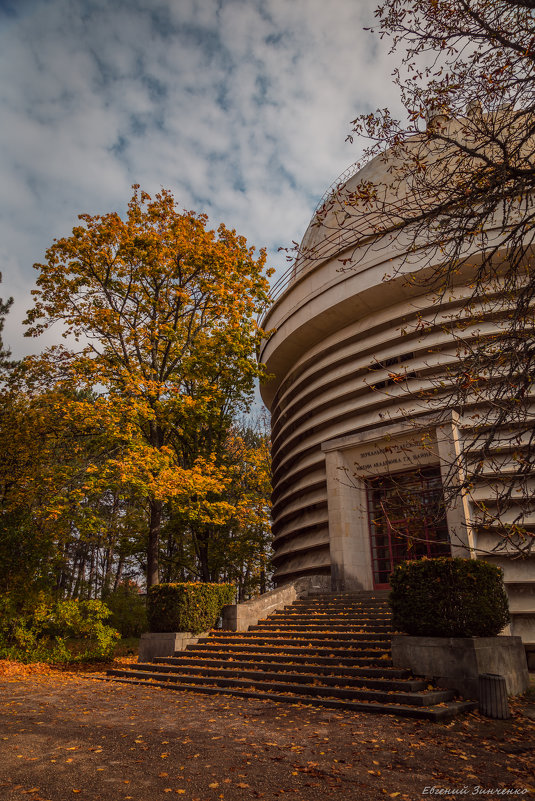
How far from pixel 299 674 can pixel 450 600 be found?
3464 millimetres

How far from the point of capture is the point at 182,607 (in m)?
14.2

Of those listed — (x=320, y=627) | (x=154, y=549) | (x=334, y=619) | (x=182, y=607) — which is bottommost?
(x=320, y=627)

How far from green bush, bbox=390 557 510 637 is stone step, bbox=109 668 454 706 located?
108cm

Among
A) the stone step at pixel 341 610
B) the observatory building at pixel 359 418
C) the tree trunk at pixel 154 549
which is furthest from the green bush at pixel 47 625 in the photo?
the observatory building at pixel 359 418

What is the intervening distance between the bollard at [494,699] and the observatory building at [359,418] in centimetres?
582

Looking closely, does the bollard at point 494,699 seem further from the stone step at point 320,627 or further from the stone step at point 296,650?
the stone step at point 320,627

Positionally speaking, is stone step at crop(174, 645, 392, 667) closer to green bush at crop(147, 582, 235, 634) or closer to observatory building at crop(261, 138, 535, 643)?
green bush at crop(147, 582, 235, 634)

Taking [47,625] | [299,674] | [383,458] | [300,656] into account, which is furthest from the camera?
[383,458]

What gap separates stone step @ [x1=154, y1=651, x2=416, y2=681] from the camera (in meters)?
9.41

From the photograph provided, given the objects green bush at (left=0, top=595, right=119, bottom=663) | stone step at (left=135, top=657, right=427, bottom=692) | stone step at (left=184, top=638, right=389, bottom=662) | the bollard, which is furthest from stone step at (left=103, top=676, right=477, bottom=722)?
green bush at (left=0, top=595, right=119, bottom=663)

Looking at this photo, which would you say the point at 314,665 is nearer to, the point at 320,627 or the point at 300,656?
the point at 300,656

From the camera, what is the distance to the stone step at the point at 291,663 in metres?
9.41

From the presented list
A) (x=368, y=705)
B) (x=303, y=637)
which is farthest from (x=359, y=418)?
(x=368, y=705)

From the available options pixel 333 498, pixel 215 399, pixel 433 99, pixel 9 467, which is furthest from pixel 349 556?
pixel 433 99
